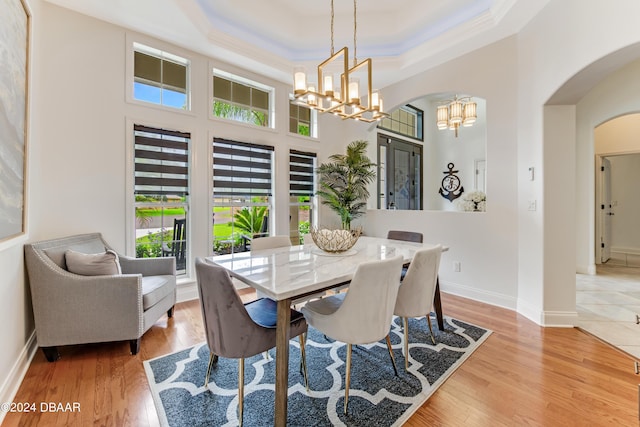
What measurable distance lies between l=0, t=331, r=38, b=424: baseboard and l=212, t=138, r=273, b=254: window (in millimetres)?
1859

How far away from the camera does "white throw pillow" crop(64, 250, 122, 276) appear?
7.17ft

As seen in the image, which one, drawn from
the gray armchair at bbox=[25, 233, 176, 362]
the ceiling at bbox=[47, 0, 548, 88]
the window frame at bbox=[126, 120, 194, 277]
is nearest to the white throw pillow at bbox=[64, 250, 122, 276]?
the gray armchair at bbox=[25, 233, 176, 362]

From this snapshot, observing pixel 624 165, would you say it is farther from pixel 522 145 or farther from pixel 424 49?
pixel 424 49

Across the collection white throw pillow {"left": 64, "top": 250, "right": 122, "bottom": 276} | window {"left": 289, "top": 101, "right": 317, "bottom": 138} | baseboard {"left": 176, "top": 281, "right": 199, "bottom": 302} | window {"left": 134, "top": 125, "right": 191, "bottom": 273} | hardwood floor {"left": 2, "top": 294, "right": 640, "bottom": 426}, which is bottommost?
hardwood floor {"left": 2, "top": 294, "right": 640, "bottom": 426}

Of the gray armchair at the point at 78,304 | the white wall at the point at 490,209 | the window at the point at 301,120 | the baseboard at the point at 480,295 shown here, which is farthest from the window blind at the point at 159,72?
the baseboard at the point at 480,295

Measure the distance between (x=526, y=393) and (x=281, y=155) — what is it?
3.70m

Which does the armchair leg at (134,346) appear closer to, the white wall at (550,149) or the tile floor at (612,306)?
the white wall at (550,149)

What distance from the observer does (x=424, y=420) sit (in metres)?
1.54

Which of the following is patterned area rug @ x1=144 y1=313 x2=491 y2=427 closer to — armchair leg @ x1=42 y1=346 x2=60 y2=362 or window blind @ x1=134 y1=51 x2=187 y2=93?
armchair leg @ x1=42 y1=346 x2=60 y2=362

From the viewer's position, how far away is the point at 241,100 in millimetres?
3951

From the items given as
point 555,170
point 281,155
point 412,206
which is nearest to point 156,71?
point 281,155

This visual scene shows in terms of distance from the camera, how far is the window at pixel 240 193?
3713 mm

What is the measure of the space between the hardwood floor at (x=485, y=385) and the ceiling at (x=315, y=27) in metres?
3.06

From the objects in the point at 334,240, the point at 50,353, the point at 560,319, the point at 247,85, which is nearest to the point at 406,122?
the point at 247,85
